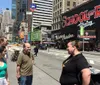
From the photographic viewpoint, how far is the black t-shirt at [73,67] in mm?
4703

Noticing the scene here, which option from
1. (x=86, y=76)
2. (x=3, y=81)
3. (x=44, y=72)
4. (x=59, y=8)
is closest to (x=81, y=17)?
(x=59, y=8)

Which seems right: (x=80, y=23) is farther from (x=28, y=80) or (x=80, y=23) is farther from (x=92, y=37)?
(x=28, y=80)

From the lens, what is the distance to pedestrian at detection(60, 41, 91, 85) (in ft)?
15.1

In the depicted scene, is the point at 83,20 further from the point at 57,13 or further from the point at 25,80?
the point at 25,80

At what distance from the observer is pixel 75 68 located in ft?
15.6

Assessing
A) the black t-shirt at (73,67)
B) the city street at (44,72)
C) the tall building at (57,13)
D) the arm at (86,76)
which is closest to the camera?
the arm at (86,76)

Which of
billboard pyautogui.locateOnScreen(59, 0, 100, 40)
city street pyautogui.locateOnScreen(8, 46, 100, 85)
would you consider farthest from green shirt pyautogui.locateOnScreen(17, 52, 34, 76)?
billboard pyautogui.locateOnScreen(59, 0, 100, 40)

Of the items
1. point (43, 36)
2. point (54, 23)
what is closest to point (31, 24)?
point (43, 36)

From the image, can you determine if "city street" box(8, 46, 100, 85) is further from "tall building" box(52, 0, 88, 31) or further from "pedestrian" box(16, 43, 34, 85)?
"tall building" box(52, 0, 88, 31)

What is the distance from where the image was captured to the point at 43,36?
145000 mm

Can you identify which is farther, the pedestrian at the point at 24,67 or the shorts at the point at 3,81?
the pedestrian at the point at 24,67

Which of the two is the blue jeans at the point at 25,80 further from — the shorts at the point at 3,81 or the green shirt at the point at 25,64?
the shorts at the point at 3,81

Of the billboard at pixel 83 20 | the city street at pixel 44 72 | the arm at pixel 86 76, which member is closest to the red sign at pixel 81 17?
the billboard at pixel 83 20

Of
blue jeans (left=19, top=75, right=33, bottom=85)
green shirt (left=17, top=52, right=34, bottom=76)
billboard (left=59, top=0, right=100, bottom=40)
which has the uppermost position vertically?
billboard (left=59, top=0, right=100, bottom=40)
